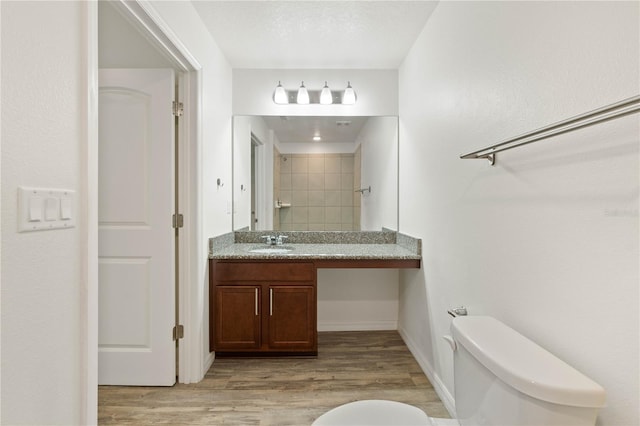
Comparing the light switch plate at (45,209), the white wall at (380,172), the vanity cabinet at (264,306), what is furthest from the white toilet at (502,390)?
the white wall at (380,172)

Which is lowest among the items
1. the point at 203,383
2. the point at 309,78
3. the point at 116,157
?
the point at 203,383

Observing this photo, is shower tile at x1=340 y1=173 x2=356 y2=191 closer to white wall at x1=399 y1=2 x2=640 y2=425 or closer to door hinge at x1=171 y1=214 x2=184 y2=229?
white wall at x1=399 y1=2 x2=640 y2=425

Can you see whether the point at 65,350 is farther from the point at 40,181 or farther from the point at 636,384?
the point at 636,384

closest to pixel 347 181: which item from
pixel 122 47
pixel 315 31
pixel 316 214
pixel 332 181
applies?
pixel 332 181

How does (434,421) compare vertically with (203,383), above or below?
above

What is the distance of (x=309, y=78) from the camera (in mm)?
3035

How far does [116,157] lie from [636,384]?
2535 mm

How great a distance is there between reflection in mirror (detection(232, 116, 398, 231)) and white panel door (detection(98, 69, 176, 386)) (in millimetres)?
948

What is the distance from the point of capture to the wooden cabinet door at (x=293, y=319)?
2512 mm

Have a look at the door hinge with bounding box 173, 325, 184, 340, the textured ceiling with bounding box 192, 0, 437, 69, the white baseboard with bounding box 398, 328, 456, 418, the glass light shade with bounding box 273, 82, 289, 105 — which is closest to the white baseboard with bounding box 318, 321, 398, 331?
the white baseboard with bounding box 398, 328, 456, 418

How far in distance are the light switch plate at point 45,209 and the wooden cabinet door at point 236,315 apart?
1518 mm

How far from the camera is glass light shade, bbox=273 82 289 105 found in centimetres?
298

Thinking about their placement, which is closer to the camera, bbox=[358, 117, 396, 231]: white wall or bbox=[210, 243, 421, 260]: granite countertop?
bbox=[210, 243, 421, 260]: granite countertop

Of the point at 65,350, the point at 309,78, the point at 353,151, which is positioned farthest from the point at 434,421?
the point at 309,78
